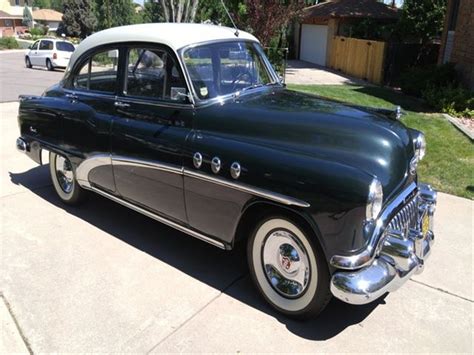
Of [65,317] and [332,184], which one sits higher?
A: [332,184]

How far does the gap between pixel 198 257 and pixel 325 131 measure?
1.73 meters

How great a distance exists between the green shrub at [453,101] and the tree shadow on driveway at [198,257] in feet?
27.6

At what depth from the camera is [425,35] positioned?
18.6m

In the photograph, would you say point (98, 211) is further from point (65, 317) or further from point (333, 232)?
point (333, 232)

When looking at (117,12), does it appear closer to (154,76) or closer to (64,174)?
(64,174)

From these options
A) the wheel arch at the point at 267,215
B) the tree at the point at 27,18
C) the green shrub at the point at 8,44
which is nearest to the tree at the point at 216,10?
the wheel arch at the point at 267,215

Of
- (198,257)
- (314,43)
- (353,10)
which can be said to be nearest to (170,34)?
(198,257)

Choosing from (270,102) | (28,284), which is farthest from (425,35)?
(28,284)

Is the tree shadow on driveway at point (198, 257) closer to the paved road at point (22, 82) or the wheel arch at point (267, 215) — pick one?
the wheel arch at point (267, 215)

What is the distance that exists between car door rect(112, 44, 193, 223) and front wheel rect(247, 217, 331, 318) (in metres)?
0.79

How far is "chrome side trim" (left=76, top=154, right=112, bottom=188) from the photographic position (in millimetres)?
4344

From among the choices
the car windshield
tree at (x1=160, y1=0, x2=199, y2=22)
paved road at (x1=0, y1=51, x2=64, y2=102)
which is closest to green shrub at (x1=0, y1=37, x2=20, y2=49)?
paved road at (x1=0, y1=51, x2=64, y2=102)

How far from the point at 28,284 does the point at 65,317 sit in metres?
0.65

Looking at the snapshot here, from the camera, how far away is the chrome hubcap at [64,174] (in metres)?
5.11
